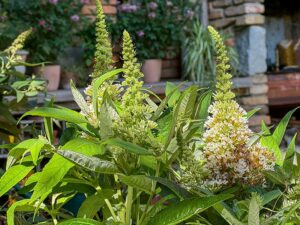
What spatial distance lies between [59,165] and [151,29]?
4665 mm

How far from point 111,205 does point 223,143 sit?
19 centimetres

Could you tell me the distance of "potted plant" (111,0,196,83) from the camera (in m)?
5.45

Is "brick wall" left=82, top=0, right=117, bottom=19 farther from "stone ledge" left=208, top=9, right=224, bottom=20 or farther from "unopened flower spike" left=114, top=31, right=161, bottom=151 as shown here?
"unopened flower spike" left=114, top=31, right=161, bottom=151

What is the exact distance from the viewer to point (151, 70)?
551cm

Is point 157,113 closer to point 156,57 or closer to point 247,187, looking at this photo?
point 247,187

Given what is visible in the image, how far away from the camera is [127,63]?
875 millimetres

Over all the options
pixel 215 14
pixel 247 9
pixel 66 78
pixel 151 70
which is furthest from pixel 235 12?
pixel 66 78

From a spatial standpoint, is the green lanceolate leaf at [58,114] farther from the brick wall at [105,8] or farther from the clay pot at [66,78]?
the brick wall at [105,8]

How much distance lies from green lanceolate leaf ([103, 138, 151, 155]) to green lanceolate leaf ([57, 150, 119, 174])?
0.04m

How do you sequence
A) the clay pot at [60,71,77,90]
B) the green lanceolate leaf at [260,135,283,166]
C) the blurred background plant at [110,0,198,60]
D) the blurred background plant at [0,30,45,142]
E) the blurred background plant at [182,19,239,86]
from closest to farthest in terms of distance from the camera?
the green lanceolate leaf at [260,135,283,166], the blurred background plant at [0,30,45,142], the clay pot at [60,71,77,90], the blurred background plant at [110,0,198,60], the blurred background plant at [182,19,239,86]

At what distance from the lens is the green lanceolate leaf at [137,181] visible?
827mm

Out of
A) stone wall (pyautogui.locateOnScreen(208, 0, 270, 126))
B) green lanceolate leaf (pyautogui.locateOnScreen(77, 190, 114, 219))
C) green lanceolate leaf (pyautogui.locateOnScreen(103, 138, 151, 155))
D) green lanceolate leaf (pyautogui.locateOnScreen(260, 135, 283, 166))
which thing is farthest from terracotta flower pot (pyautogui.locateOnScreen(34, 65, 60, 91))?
green lanceolate leaf (pyautogui.locateOnScreen(103, 138, 151, 155))

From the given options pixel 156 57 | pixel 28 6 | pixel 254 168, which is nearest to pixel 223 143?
pixel 254 168

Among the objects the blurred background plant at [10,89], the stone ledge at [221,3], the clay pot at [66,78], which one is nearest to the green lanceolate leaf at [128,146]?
the blurred background plant at [10,89]
